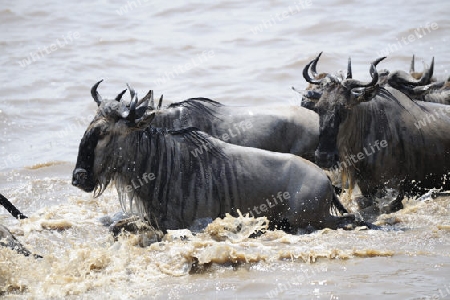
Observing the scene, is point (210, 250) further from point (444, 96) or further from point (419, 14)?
point (419, 14)

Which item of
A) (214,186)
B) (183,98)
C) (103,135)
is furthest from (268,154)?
(183,98)

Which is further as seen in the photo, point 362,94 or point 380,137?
point 380,137

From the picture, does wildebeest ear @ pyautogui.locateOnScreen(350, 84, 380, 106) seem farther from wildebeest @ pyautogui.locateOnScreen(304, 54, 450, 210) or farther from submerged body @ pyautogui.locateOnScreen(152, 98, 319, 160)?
submerged body @ pyautogui.locateOnScreen(152, 98, 319, 160)

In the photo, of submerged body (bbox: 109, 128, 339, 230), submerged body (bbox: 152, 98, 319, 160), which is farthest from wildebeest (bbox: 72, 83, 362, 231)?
submerged body (bbox: 152, 98, 319, 160)

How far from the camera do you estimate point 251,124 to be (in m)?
10.5

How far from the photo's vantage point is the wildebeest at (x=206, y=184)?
352 inches

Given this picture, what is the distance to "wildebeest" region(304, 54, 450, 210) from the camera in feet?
32.1

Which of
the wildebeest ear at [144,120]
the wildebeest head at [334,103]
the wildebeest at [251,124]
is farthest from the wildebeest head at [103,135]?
the wildebeest head at [334,103]

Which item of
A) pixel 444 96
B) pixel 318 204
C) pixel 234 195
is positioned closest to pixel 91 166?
pixel 234 195

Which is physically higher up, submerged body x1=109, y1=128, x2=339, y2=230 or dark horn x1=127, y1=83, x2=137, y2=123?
dark horn x1=127, y1=83, x2=137, y2=123

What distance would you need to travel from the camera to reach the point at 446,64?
62.1 feet

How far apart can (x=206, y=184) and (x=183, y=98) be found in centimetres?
837

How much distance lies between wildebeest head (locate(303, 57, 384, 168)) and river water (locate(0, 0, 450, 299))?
97cm

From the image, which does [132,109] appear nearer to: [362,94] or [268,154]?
[268,154]
